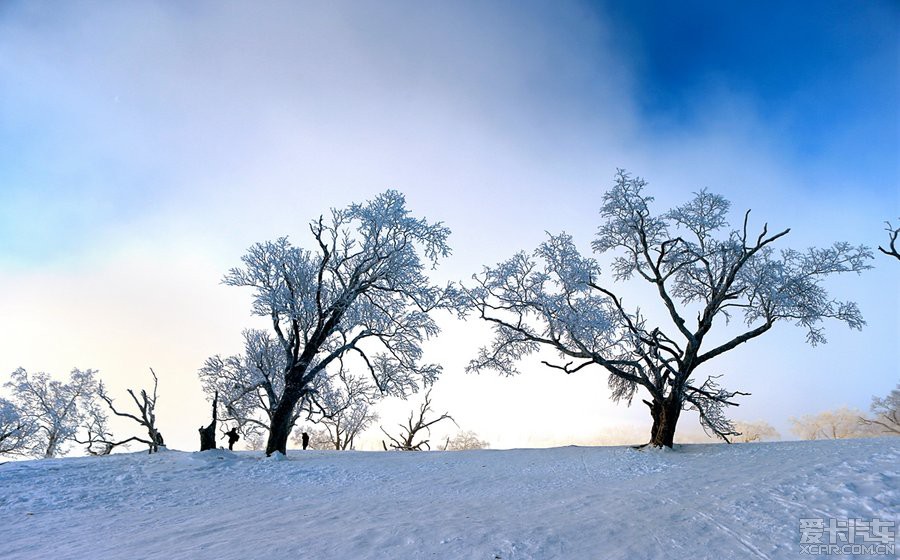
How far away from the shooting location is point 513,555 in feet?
19.3

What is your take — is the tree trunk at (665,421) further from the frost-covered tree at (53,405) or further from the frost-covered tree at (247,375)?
the frost-covered tree at (53,405)

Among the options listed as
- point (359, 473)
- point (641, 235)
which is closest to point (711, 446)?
point (641, 235)

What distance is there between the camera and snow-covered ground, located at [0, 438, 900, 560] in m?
6.23

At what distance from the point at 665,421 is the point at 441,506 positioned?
1251cm

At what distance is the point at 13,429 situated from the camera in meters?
31.1

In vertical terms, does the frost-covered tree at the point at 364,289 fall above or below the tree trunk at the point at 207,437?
above

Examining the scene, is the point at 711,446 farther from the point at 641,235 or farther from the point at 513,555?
the point at 513,555

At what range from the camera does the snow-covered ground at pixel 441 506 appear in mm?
6227

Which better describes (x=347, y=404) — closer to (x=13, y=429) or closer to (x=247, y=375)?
(x=247, y=375)

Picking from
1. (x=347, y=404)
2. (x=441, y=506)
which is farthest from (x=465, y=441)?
(x=441, y=506)

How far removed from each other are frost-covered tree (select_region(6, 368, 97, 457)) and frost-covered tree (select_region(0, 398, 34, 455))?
0.57 m

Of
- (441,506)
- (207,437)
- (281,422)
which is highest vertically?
(281,422)

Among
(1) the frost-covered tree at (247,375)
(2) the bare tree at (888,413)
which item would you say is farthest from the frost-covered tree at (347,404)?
(2) the bare tree at (888,413)

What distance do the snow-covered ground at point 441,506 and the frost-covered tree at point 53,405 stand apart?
26.2 m
